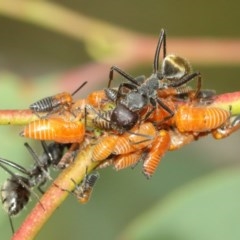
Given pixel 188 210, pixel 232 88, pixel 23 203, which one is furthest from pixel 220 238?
pixel 232 88

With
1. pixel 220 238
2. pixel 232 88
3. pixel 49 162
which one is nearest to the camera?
pixel 49 162

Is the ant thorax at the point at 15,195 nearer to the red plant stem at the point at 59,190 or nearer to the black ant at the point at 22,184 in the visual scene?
the black ant at the point at 22,184

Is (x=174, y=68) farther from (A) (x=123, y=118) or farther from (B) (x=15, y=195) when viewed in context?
(B) (x=15, y=195)

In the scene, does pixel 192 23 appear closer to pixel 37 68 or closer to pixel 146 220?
pixel 37 68

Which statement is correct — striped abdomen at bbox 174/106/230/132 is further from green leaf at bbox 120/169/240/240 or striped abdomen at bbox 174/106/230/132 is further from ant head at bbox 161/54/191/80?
green leaf at bbox 120/169/240/240

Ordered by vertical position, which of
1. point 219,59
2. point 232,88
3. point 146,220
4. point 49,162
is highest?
point 49,162

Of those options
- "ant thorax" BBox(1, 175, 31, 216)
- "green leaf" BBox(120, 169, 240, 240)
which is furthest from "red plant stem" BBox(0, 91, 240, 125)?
"green leaf" BBox(120, 169, 240, 240)
